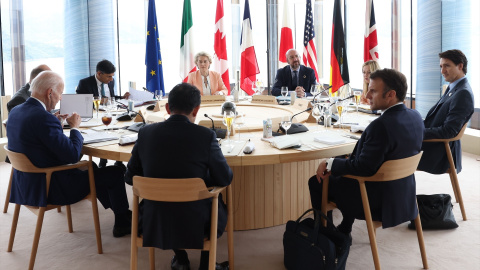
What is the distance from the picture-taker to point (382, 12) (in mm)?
8164

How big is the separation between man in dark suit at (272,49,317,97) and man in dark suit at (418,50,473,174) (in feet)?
8.90

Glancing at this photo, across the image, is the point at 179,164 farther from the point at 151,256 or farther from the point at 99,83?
the point at 99,83

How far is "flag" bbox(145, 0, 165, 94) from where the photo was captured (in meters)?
7.59

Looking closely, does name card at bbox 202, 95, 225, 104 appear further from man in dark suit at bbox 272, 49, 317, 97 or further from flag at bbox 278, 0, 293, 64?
flag at bbox 278, 0, 293, 64

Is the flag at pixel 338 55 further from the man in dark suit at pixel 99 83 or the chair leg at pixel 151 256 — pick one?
the chair leg at pixel 151 256

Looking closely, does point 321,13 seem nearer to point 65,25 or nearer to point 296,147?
point 65,25

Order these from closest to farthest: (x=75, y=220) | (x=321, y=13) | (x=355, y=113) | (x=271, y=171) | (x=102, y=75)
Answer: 1. (x=271, y=171)
2. (x=75, y=220)
3. (x=355, y=113)
4. (x=102, y=75)
5. (x=321, y=13)

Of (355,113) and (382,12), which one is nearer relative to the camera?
(355,113)

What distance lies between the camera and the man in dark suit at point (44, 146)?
9.79 ft

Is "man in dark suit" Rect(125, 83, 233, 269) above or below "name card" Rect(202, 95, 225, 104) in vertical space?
below

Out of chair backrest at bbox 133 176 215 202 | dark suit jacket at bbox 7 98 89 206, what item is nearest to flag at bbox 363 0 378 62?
dark suit jacket at bbox 7 98 89 206

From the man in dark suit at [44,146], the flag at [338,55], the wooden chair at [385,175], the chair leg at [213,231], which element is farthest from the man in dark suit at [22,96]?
the flag at [338,55]

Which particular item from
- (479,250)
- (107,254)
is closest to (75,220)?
(107,254)

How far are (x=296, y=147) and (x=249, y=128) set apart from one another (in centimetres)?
80
